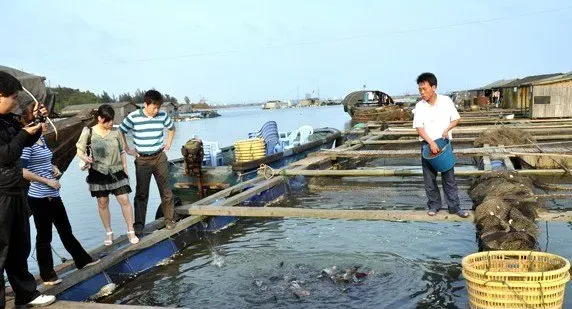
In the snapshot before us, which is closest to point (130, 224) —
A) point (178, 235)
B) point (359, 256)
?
point (178, 235)

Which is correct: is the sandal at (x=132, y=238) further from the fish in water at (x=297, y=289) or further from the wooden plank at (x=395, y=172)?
the wooden plank at (x=395, y=172)

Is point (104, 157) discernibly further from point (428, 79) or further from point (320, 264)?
point (428, 79)

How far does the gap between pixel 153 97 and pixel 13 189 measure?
2.26 m

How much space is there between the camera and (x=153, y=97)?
18.2 ft

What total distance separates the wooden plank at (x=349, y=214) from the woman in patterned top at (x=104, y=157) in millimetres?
1925

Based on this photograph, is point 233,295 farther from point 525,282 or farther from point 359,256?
point 525,282

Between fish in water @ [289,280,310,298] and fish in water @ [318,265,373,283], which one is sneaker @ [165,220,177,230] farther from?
fish in water @ [318,265,373,283]

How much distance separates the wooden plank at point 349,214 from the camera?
555 cm

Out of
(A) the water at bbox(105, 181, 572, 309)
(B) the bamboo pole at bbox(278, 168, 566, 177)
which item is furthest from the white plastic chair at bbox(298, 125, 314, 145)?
(A) the water at bbox(105, 181, 572, 309)

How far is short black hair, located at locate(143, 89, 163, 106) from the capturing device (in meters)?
5.57

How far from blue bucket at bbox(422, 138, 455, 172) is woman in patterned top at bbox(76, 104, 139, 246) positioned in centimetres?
348

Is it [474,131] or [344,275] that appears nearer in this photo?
[344,275]

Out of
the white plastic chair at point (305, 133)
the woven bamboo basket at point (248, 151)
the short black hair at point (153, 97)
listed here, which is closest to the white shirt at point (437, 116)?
the short black hair at point (153, 97)

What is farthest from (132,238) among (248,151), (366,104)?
(366,104)
